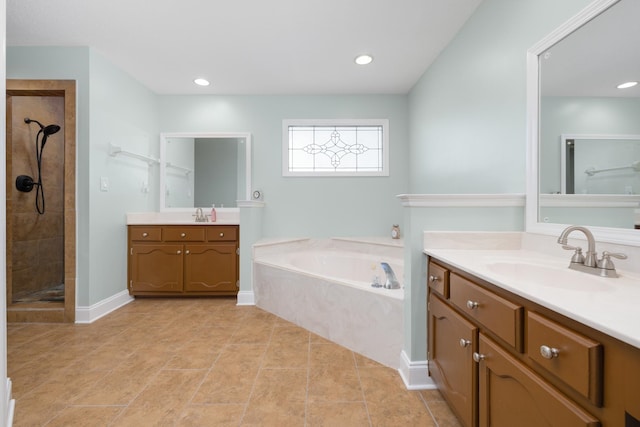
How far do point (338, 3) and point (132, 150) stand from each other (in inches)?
101

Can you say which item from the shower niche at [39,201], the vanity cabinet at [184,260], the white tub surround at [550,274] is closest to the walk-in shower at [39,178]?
the shower niche at [39,201]

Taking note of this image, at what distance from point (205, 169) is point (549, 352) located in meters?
3.57

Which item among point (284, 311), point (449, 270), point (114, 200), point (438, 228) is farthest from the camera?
point (114, 200)

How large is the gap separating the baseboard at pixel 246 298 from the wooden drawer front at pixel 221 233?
0.60 metres

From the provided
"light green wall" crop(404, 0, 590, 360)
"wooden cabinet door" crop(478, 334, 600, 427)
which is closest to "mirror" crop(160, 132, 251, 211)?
"light green wall" crop(404, 0, 590, 360)

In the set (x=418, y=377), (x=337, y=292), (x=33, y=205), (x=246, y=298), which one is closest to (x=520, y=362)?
(x=418, y=377)

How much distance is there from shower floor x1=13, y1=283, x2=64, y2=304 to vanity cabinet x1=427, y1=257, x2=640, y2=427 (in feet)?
11.1

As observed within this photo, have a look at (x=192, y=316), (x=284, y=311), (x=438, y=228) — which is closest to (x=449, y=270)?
(x=438, y=228)

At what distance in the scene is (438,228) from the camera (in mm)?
1544

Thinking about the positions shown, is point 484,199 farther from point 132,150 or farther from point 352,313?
point 132,150

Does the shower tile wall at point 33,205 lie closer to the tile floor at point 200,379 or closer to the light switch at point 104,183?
the light switch at point 104,183

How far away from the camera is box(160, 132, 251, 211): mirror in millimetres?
3494

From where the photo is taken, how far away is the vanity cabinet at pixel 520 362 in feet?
1.87

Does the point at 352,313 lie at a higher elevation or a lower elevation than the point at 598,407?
lower
